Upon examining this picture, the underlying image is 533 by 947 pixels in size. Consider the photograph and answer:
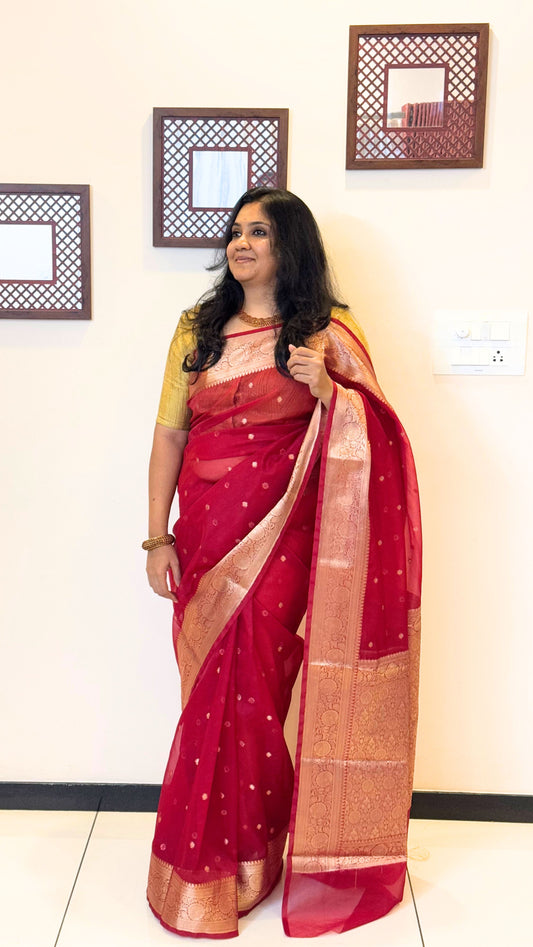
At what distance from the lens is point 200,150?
213cm

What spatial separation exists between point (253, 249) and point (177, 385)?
345 mm

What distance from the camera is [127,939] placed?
5.95 feet

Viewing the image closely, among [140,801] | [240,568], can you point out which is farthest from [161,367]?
[140,801]

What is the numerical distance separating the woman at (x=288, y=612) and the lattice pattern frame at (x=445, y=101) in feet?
1.09

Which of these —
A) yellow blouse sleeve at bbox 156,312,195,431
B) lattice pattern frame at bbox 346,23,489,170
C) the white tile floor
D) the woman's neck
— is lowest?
the white tile floor

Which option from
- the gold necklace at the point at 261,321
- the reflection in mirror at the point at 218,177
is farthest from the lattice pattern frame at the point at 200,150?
the gold necklace at the point at 261,321

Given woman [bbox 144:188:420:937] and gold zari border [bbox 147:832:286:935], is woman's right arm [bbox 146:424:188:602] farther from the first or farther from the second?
gold zari border [bbox 147:832:286:935]

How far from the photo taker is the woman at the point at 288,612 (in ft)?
6.06

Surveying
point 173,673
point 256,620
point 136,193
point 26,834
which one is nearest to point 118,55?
point 136,193

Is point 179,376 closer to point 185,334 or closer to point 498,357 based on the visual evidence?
point 185,334

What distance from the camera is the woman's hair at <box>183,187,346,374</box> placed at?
192 cm

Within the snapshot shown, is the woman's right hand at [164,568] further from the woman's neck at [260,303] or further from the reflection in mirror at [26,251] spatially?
the reflection in mirror at [26,251]

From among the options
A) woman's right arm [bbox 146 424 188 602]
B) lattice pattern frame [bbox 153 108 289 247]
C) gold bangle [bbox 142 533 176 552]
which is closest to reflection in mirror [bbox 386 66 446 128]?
lattice pattern frame [bbox 153 108 289 247]

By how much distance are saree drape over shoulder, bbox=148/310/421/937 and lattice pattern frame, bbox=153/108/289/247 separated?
15.9 inches
